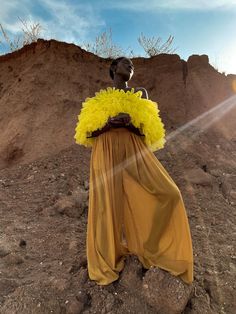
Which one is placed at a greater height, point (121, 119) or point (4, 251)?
point (121, 119)

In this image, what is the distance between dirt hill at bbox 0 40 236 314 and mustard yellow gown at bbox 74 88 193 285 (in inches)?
5.6

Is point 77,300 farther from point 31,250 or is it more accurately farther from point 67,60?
point 67,60

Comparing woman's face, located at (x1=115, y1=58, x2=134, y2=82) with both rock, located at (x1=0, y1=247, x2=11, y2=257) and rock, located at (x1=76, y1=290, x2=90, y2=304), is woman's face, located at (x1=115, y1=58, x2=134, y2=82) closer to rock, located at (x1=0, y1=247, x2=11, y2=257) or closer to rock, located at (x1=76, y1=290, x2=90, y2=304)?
rock, located at (x1=76, y1=290, x2=90, y2=304)

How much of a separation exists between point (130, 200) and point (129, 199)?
12 mm

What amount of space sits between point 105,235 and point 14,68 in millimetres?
4614

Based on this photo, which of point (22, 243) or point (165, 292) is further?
point (22, 243)

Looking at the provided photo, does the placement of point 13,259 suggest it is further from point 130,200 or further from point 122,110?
point 122,110

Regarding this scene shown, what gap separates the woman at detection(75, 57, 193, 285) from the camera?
311 cm

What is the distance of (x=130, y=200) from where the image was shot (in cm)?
326

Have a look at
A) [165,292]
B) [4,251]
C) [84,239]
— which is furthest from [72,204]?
[165,292]

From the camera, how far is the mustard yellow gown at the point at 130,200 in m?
3.11

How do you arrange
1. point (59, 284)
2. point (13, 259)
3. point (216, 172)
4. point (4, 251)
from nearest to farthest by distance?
1. point (59, 284)
2. point (13, 259)
3. point (4, 251)
4. point (216, 172)

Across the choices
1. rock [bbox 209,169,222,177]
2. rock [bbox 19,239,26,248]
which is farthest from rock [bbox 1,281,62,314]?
rock [bbox 209,169,222,177]

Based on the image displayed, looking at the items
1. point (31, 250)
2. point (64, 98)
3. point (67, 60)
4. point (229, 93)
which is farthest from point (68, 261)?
point (229, 93)
